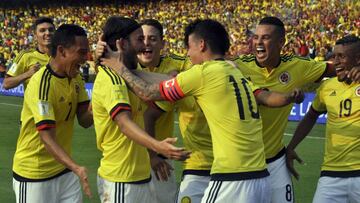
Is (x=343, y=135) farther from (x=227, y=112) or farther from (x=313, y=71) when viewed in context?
(x=227, y=112)

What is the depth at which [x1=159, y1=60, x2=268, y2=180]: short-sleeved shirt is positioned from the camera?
18.6 feet

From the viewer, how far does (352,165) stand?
7.46 metres

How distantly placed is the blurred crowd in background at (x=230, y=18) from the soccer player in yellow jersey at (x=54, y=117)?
1466 centimetres

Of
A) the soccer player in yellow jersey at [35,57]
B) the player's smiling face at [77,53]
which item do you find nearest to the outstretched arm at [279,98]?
the player's smiling face at [77,53]

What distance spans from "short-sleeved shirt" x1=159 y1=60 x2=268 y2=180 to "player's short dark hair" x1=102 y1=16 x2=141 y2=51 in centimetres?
57

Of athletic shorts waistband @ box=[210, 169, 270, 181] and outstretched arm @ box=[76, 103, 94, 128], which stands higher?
outstretched arm @ box=[76, 103, 94, 128]

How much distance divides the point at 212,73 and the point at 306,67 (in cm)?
251

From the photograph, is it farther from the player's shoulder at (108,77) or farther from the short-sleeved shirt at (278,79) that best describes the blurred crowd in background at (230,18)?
the player's shoulder at (108,77)

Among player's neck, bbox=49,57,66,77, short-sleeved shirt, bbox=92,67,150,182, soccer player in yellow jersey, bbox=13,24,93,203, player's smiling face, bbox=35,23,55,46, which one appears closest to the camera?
short-sleeved shirt, bbox=92,67,150,182

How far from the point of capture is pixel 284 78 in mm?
7758

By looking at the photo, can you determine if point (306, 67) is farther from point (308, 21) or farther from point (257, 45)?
point (308, 21)

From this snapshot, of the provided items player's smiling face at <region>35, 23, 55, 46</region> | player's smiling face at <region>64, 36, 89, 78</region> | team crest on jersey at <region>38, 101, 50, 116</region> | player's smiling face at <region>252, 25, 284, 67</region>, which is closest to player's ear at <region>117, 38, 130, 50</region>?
player's smiling face at <region>64, 36, 89, 78</region>

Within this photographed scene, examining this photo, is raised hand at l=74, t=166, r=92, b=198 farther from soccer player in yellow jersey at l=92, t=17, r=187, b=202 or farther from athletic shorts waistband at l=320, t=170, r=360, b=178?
athletic shorts waistband at l=320, t=170, r=360, b=178

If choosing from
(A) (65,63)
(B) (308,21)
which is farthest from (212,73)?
(B) (308,21)
